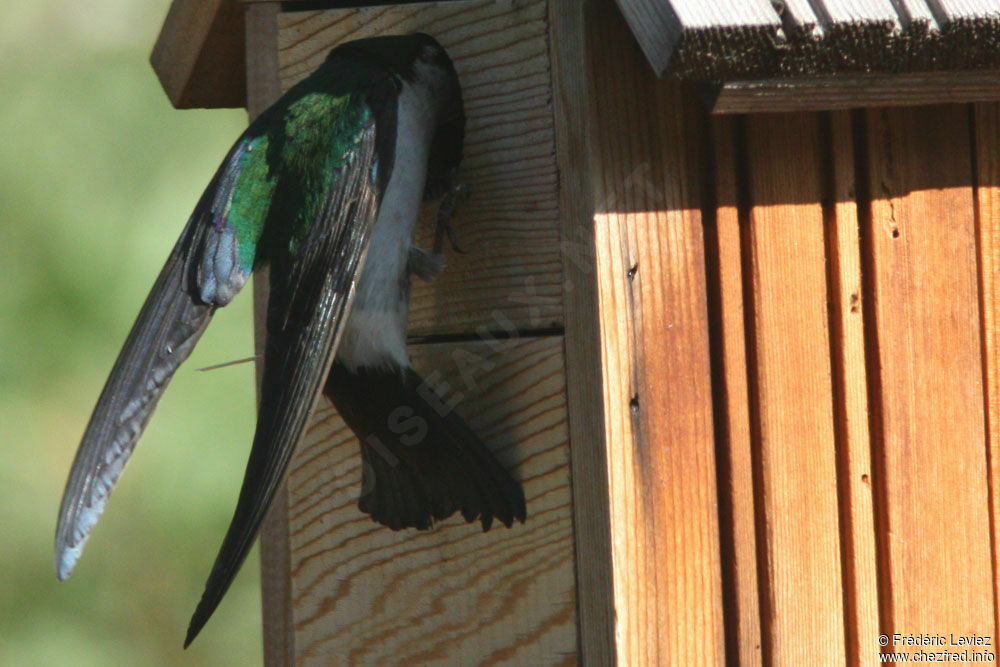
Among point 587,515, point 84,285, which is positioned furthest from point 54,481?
point 587,515

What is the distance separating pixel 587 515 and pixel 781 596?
0.26 metres

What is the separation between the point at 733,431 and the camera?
5.76 feet

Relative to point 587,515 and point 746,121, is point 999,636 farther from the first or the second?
point 746,121

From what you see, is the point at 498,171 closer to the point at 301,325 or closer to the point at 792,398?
the point at 301,325

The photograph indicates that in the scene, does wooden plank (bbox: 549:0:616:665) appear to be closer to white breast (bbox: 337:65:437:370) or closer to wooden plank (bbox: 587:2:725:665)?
wooden plank (bbox: 587:2:725:665)

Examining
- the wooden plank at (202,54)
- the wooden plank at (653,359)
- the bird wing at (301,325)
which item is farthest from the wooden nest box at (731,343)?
the wooden plank at (202,54)

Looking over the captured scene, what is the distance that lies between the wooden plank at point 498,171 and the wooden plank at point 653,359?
10 cm

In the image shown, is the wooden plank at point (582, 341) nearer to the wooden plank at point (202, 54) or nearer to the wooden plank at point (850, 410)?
the wooden plank at point (850, 410)

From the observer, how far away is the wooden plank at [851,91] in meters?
1.63

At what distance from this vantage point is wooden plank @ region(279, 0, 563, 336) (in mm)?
1830

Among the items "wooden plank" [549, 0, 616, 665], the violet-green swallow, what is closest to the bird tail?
the violet-green swallow

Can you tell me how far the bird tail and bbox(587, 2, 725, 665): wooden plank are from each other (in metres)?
0.20

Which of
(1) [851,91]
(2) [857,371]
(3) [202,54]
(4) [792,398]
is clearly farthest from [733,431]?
(3) [202,54]

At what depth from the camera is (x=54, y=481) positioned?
4039 mm
